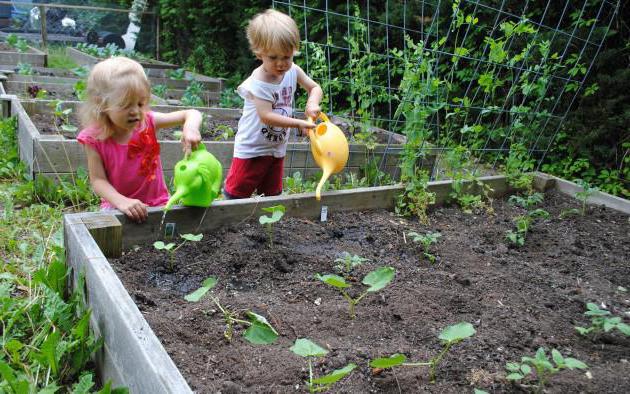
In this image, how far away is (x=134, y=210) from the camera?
1894 millimetres

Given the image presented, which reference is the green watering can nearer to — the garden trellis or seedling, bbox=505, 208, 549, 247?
the garden trellis

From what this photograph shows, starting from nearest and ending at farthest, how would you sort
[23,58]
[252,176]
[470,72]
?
1. [252,176]
2. [470,72]
3. [23,58]

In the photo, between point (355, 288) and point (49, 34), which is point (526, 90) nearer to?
point (355, 288)

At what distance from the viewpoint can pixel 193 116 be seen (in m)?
2.12

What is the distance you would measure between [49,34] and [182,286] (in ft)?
39.4

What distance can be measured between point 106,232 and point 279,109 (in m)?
1.11

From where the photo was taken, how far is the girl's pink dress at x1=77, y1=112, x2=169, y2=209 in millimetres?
2090

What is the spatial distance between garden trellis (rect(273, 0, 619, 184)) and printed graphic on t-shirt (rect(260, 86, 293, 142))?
41 cm

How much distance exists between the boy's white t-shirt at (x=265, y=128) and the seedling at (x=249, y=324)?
119cm

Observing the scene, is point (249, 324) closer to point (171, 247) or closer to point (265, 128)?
point (171, 247)

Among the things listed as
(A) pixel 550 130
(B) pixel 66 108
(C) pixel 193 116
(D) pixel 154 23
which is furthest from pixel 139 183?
(D) pixel 154 23

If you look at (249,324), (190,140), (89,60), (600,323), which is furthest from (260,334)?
(89,60)

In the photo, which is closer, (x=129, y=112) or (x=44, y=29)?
(x=129, y=112)

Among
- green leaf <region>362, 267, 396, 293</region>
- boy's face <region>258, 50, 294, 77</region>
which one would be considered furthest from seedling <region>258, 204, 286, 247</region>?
boy's face <region>258, 50, 294, 77</region>
